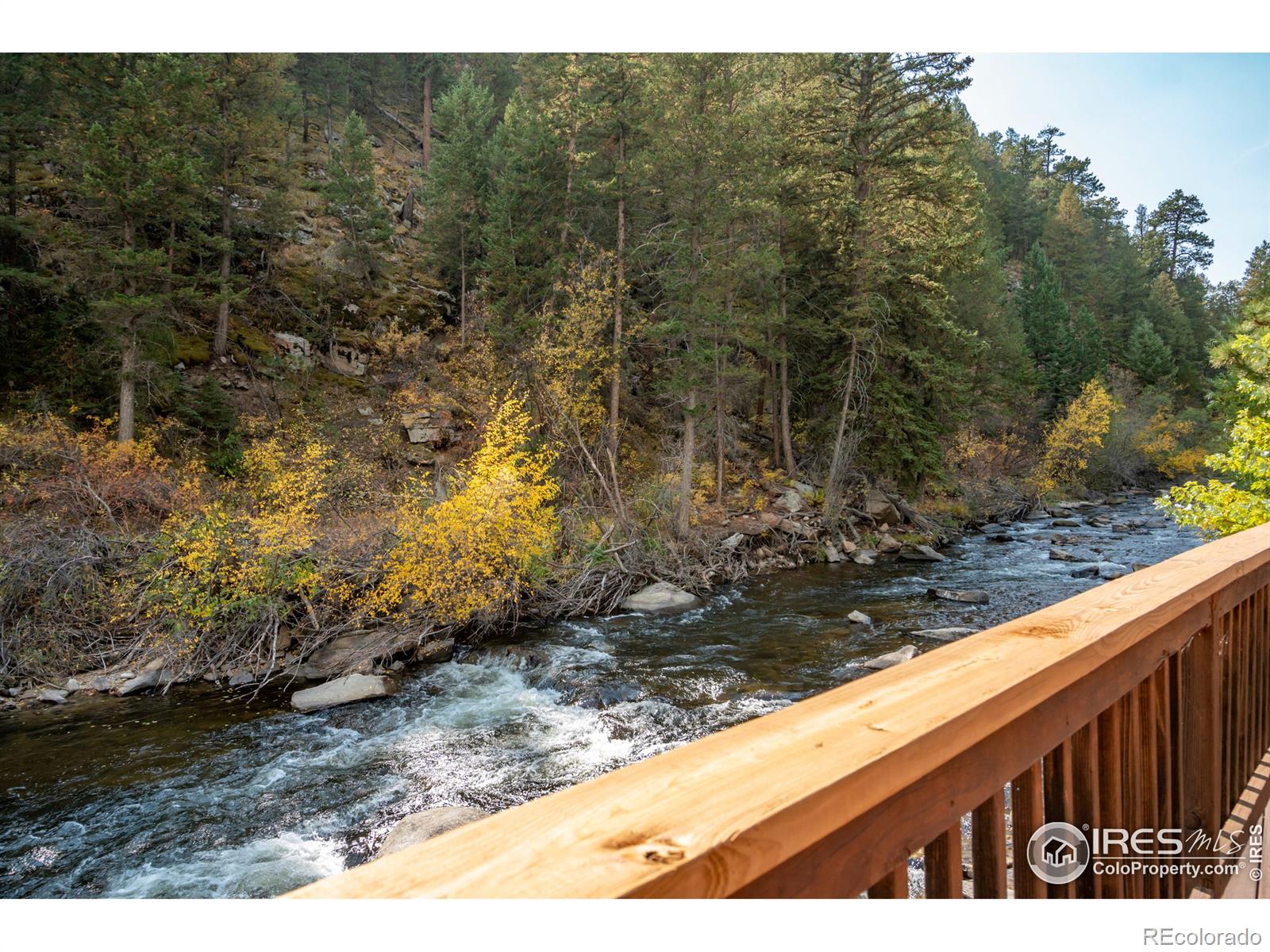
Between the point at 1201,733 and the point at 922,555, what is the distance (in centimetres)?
1513

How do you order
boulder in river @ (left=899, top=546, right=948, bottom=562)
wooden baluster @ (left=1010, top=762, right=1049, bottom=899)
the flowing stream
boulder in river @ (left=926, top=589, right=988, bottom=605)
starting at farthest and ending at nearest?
boulder in river @ (left=899, top=546, right=948, bottom=562), boulder in river @ (left=926, top=589, right=988, bottom=605), the flowing stream, wooden baluster @ (left=1010, top=762, right=1049, bottom=899)

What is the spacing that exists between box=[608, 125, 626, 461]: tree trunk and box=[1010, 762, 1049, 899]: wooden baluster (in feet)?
50.0

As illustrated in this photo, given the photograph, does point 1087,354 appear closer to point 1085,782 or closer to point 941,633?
point 941,633

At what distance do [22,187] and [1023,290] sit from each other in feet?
144

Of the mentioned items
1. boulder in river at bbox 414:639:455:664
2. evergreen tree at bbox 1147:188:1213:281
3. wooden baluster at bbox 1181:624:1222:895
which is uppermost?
evergreen tree at bbox 1147:188:1213:281

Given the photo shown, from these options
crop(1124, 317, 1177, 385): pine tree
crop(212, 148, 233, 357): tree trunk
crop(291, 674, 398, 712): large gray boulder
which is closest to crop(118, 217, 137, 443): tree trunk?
crop(212, 148, 233, 357): tree trunk

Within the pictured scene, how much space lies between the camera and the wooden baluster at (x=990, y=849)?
3.61 ft

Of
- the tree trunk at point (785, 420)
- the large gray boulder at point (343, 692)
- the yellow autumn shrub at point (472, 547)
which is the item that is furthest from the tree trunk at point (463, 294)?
the large gray boulder at point (343, 692)

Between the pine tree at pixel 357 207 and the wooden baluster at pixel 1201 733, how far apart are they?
23447 mm

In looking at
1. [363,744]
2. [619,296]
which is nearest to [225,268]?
[619,296]

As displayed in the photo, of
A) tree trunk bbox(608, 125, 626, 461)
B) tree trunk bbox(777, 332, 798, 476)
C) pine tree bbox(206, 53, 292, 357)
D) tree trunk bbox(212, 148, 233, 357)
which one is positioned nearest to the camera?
tree trunk bbox(608, 125, 626, 461)

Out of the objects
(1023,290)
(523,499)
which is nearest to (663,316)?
(523,499)

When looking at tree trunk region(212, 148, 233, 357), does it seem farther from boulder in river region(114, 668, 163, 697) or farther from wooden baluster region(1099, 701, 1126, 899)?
wooden baluster region(1099, 701, 1126, 899)

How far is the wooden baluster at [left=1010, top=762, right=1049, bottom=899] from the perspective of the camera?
1.21 meters
